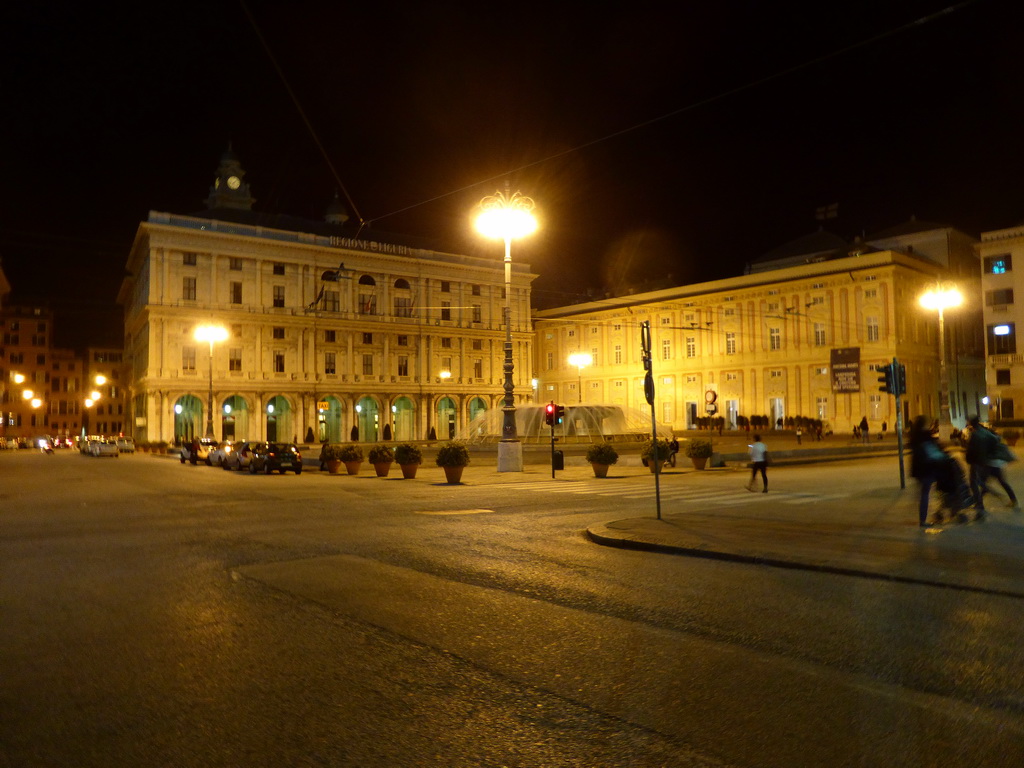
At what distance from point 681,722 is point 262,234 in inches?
2651

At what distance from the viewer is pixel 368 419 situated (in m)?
72.2

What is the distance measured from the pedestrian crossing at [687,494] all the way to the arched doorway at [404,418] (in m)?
52.1

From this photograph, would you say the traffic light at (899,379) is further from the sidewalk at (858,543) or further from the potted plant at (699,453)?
the potted plant at (699,453)

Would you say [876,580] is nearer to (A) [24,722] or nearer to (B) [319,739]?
(B) [319,739]

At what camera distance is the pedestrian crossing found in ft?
53.6

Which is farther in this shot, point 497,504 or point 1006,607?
point 497,504

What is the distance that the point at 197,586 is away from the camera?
807cm

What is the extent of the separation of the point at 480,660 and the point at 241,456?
30.4m

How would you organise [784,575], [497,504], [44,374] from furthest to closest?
[44,374] < [497,504] < [784,575]

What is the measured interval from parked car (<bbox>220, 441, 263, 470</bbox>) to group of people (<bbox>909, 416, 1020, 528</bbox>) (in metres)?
27.3

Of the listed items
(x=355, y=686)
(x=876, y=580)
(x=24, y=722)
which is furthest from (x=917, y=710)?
(x=24, y=722)

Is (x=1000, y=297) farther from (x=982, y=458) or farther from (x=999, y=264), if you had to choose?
(x=982, y=458)

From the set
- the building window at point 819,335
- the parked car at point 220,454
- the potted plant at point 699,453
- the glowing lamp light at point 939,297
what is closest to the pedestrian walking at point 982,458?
the potted plant at point 699,453

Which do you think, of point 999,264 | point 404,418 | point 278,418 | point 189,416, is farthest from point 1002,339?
point 189,416
